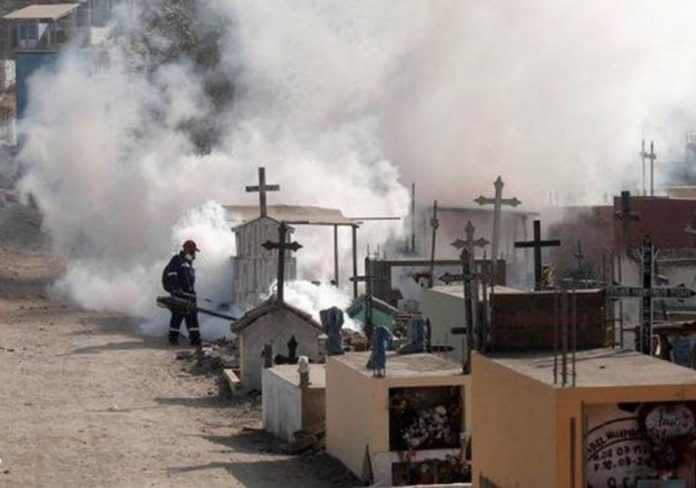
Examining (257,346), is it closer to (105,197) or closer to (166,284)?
(166,284)

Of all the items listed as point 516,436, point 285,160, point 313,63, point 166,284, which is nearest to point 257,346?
point 166,284

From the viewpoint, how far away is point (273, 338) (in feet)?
96.7

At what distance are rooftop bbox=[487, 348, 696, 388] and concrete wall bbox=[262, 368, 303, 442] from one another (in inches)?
312

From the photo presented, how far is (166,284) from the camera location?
3650cm

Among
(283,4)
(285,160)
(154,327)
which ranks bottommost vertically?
(154,327)

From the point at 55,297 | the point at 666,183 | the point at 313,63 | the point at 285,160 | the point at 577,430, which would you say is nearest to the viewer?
the point at 577,430

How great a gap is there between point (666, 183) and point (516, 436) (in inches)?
2062

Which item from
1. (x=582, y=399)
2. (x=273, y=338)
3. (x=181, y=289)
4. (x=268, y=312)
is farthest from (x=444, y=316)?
(x=582, y=399)

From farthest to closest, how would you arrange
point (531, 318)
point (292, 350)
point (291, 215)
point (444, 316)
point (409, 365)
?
point (291, 215) → point (292, 350) → point (444, 316) → point (409, 365) → point (531, 318)

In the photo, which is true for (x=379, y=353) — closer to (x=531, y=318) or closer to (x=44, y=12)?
(x=531, y=318)

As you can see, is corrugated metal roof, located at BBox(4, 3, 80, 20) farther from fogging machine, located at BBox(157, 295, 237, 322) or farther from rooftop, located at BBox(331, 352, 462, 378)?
rooftop, located at BBox(331, 352, 462, 378)

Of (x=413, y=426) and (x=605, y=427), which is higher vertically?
(x=605, y=427)

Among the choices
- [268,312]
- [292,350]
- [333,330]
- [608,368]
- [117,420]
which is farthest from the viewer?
[268,312]

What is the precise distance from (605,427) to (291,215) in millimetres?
28722
